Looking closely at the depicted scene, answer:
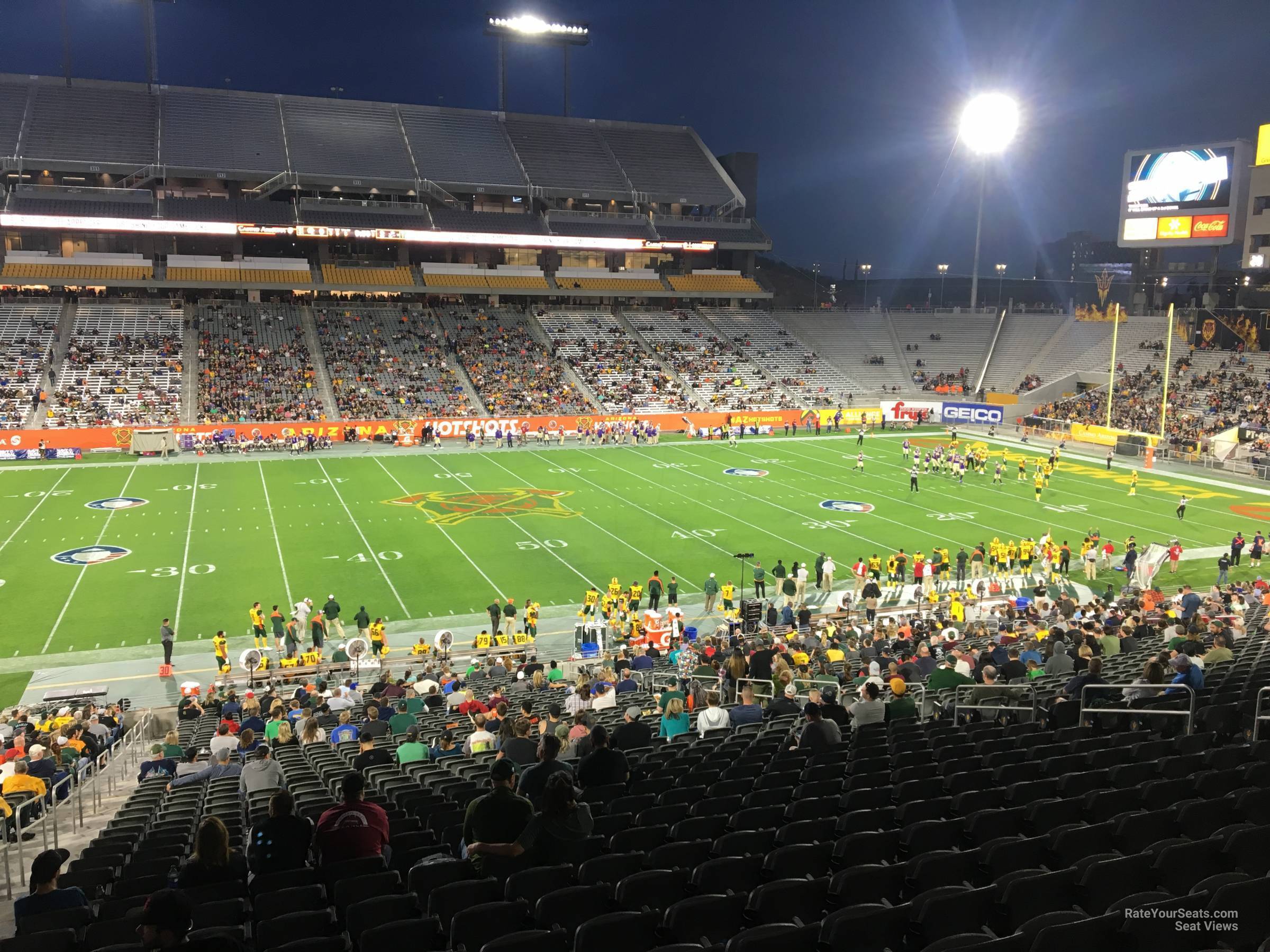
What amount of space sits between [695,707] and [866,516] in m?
22.7

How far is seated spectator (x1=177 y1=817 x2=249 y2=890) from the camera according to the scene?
6188 millimetres

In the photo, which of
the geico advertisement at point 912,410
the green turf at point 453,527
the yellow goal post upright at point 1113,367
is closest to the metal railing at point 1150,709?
the green turf at point 453,527

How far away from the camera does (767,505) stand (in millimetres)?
38312

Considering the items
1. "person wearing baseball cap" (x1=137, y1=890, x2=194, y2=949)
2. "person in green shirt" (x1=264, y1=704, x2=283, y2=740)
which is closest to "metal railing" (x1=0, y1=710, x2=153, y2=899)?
"person in green shirt" (x1=264, y1=704, x2=283, y2=740)

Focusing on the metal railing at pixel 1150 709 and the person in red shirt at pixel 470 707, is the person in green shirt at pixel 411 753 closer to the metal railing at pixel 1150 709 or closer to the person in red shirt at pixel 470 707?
the person in red shirt at pixel 470 707

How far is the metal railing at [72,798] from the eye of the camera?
9.68 meters

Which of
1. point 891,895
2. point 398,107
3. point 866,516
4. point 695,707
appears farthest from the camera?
point 398,107

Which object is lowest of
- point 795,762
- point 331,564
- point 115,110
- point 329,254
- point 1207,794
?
point 331,564

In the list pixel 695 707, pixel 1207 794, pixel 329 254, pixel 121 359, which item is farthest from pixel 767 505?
pixel 329 254

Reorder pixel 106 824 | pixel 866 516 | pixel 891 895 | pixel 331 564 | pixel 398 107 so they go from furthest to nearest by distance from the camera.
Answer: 1. pixel 398 107
2. pixel 866 516
3. pixel 331 564
4. pixel 106 824
5. pixel 891 895

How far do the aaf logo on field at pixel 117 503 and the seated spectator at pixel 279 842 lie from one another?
33.6 metres

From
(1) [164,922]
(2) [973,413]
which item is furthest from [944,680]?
(2) [973,413]

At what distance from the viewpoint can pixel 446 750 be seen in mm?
11672

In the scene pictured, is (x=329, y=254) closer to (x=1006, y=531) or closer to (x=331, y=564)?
(x=331, y=564)
